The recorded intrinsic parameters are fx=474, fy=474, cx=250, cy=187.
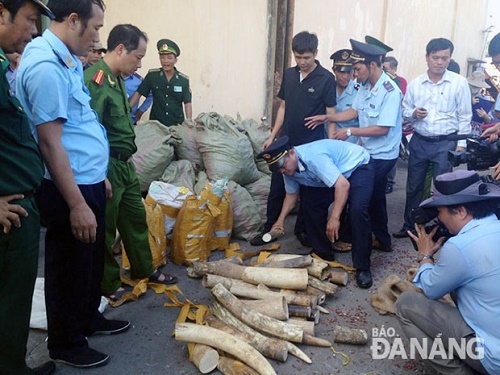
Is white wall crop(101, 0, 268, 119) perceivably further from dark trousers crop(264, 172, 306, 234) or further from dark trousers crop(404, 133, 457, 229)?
dark trousers crop(404, 133, 457, 229)

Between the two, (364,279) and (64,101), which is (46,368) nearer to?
(64,101)

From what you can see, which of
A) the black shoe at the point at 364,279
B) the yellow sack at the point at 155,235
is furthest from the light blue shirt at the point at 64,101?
the black shoe at the point at 364,279

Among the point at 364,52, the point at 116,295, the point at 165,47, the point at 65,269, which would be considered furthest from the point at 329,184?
the point at 165,47

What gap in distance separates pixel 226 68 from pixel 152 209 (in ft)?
12.5

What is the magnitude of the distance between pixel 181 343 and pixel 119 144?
1295 mm

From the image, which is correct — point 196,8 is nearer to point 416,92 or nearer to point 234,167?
point 234,167

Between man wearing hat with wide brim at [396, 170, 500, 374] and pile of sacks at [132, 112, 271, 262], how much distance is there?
2218mm

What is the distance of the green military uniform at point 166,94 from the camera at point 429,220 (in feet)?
11.6

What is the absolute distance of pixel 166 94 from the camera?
550 centimetres

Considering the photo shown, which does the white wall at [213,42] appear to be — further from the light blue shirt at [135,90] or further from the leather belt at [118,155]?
the leather belt at [118,155]

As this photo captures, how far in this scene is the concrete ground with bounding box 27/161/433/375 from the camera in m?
2.71

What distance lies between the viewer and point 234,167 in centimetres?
485

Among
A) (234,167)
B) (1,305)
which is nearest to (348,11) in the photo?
(234,167)

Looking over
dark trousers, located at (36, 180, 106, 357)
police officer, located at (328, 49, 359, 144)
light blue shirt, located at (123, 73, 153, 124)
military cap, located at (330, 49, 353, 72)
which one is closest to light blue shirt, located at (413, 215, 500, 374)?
dark trousers, located at (36, 180, 106, 357)
